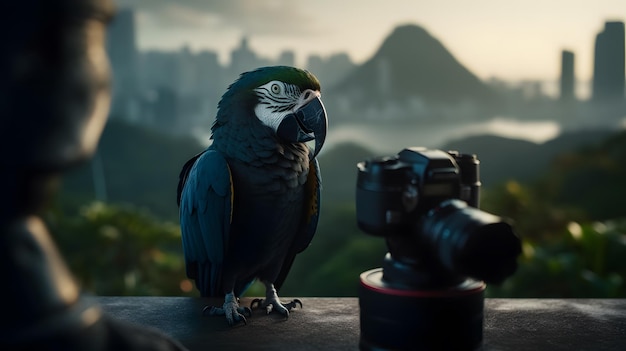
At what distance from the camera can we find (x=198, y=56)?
16.5 feet

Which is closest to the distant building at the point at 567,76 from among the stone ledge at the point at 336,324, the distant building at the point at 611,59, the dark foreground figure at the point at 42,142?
the distant building at the point at 611,59

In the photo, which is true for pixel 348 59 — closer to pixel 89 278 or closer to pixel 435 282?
pixel 89 278

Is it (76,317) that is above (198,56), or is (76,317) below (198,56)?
below

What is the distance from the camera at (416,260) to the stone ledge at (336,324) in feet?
0.50

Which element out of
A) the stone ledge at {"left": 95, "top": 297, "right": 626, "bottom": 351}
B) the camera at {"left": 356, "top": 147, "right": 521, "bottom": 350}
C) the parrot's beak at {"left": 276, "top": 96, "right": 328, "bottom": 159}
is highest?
the parrot's beak at {"left": 276, "top": 96, "right": 328, "bottom": 159}

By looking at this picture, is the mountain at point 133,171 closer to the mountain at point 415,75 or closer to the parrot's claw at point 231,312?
the mountain at point 415,75

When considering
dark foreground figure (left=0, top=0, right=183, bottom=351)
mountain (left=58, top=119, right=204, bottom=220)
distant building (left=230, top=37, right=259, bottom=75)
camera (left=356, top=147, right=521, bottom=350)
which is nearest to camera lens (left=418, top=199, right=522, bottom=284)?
camera (left=356, top=147, right=521, bottom=350)

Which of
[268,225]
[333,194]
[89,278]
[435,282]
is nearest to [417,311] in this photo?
[435,282]

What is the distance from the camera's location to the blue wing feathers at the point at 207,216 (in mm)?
1162

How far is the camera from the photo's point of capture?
835mm

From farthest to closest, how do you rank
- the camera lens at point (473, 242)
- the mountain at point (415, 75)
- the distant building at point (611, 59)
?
the mountain at point (415, 75) → the distant building at point (611, 59) → the camera lens at point (473, 242)

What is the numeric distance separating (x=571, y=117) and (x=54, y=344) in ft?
16.1

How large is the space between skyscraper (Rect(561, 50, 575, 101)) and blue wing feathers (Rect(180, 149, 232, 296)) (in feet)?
12.2

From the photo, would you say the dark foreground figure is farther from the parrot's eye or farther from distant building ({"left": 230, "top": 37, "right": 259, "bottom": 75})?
distant building ({"left": 230, "top": 37, "right": 259, "bottom": 75})
